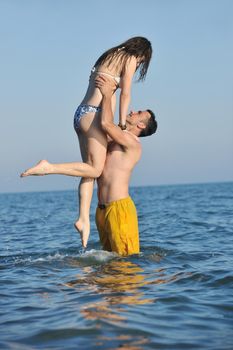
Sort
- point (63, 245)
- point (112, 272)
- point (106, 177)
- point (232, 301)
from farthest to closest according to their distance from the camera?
1. point (63, 245)
2. point (106, 177)
3. point (112, 272)
4. point (232, 301)

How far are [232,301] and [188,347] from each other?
1570mm

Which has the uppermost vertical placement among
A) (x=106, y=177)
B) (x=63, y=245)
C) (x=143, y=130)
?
(x=143, y=130)

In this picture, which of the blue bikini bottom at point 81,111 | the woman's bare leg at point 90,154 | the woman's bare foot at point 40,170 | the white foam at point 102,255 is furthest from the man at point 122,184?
the woman's bare foot at point 40,170

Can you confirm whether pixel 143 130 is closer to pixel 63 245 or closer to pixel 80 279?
pixel 80 279

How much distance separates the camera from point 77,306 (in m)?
4.88

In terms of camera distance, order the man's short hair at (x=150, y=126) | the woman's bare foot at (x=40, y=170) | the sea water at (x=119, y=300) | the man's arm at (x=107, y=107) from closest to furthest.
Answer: the sea water at (x=119, y=300)
the woman's bare foot at (x=40, y=170)
the man's arm at (x=107, y=107)
the man's short hair at (x=150, y=126)

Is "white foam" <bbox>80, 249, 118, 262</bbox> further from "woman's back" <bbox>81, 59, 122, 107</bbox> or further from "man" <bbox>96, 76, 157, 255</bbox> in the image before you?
"woman's back" <bbox>81, 59, 122, 107</bbox>

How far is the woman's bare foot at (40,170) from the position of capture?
600 centimetres

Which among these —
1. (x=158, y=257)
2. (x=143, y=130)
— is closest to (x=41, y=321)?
(x=143, y=130)

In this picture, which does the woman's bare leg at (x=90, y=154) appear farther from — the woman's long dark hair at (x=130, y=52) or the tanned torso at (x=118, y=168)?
the woman's long dark hair at (x=130, y=52)

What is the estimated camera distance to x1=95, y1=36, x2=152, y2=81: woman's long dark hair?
6.45 metres

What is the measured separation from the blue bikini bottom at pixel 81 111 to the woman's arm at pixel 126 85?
303 millimetres

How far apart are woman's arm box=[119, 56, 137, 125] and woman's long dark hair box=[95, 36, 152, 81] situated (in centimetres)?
7

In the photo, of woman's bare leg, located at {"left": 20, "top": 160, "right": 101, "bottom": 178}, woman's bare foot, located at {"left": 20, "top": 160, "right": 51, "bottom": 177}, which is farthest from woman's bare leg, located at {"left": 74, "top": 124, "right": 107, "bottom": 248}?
woman's bare foot, located at {"left": 20, "top": 160, "right": 51, "bottom": 177}
